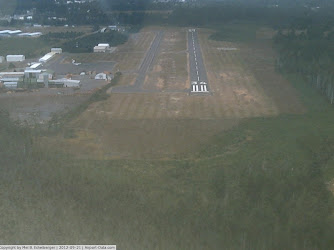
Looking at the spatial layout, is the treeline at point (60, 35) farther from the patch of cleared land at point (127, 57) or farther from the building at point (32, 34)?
the patch of cleared land at point (127, 57)

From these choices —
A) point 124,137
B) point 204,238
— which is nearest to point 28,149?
point 124,137

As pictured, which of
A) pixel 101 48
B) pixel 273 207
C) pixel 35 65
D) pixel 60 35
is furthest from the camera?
pixel 60 35

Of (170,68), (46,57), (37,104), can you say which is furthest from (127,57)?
(37,104)

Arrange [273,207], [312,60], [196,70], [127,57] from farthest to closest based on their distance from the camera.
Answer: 1. [127,57]
2. [196,70]
3. [312,60]
4. [273,207]

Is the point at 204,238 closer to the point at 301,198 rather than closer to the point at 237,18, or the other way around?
the point at 301,198

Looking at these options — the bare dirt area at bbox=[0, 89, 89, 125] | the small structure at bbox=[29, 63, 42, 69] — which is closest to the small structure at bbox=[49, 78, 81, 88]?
the bare dirt area at bbox=[0, 89, 89, 125]

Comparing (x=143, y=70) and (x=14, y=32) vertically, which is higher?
(x=14, y=32)

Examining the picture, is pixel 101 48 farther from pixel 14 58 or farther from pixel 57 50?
pixel 14 58
